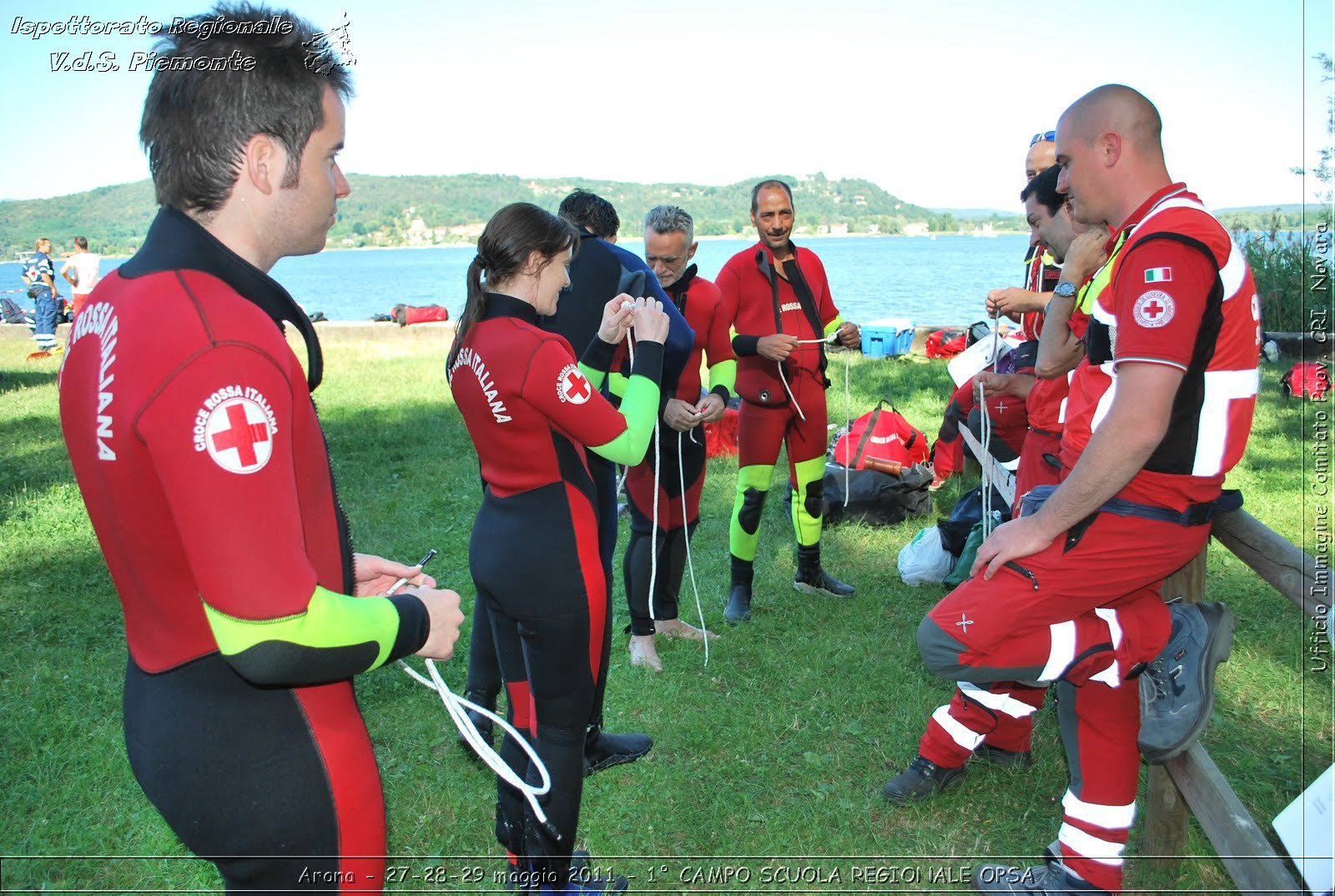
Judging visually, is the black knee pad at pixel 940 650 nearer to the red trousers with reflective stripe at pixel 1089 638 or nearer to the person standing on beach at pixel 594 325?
the red trousers with reflective stripe at pixel 1089 638

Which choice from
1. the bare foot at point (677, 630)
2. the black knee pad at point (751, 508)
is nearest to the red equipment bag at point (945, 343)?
the black knee pad at point (751, 508)

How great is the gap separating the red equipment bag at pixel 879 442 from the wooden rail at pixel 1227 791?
4.33 metres

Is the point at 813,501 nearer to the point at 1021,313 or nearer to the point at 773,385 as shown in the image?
the point at 773,385

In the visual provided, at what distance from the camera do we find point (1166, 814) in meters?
3.12

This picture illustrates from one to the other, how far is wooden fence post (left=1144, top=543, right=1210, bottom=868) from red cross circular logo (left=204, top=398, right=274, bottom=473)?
2.96 meters

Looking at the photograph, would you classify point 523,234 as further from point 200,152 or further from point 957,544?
point 957,544

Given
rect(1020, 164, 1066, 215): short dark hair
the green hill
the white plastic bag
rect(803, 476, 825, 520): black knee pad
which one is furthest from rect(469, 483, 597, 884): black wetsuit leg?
the green hill

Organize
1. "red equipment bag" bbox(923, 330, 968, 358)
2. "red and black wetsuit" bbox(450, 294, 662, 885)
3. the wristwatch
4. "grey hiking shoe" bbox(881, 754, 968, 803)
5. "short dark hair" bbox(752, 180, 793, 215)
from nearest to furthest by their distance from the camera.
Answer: "red and black wetsuit" bbox(450, 294, 662, 885) < "grey hiking shoe" bbox(881, 754, 968, 803) < the wristwatch < "short dark hair" bbox(752, 180, 793, 215) < "red equipment bag" bbox(923, 330, 968, 358)

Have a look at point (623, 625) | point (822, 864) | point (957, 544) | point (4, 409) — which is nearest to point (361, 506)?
point (623, 625)

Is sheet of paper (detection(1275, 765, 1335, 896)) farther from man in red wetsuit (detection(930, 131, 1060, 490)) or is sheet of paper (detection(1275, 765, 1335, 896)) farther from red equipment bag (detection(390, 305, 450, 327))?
red equipment bag (detection(390, 305, 450, 327))

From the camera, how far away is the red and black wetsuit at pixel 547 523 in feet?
8.84

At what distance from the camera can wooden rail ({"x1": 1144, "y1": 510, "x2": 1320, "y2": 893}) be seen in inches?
102

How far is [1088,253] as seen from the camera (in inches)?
148

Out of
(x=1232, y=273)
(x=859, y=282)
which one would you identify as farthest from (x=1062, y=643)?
(x=859, y=282)
